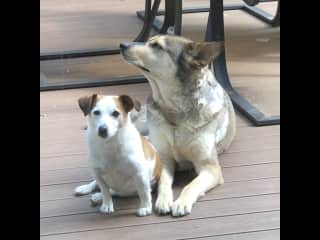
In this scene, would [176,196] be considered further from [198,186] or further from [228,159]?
[228,159]

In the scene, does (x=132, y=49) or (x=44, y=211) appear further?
(x=132, y=49)

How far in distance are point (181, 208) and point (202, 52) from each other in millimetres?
765

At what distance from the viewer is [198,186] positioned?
3.07 m

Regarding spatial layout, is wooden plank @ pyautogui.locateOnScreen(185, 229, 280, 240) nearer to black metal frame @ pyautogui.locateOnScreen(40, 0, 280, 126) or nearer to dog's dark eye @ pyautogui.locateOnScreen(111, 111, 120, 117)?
dog's dark eye @ pyautogui.locateOnScreen(111, 111, 120, 117)

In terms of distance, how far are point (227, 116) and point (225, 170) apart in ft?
1.08

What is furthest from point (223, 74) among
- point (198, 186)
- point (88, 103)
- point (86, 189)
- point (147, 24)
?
point (88, 103)

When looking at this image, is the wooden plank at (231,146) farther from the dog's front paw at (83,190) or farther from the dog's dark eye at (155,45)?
the dog's dark eye at (155,45)

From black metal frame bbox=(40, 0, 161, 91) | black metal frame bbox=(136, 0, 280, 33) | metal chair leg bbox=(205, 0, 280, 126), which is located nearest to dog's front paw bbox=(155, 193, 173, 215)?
metal chair leg bbox=(205, 0, 280, 126)

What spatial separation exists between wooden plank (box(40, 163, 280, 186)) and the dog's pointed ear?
57cm

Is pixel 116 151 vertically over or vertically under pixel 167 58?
under

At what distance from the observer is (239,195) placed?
308 cm

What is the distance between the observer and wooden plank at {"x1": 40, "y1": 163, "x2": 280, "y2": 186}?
3277 mm

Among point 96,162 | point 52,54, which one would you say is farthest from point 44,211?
point 52,54
